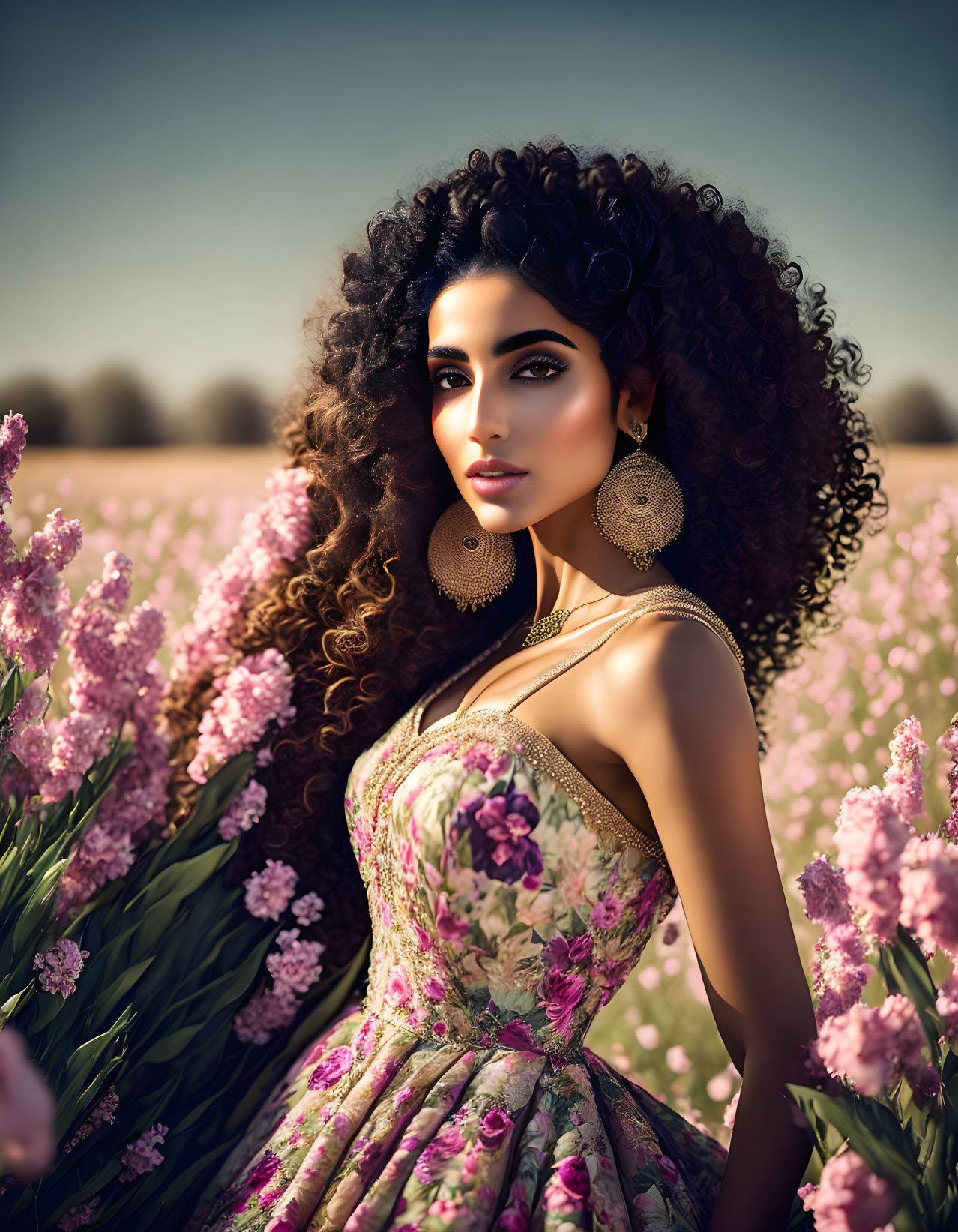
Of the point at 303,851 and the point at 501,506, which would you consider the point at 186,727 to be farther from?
the point at 501,506

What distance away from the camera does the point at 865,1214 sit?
1134 millimetres

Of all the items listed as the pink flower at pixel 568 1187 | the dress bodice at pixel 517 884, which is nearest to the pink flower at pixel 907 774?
the dress bodice at pixel 517 884

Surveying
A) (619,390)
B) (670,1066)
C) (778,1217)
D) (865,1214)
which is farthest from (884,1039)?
(670,1066)

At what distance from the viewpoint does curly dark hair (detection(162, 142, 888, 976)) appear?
1801 mm

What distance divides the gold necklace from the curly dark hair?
0.75ft

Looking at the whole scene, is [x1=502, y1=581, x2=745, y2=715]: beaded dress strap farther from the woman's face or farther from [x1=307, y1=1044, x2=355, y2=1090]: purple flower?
[x1=307, y1=1044, x2=355, y2=1090]: purple flower

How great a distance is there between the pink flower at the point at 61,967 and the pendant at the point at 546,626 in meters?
0.91

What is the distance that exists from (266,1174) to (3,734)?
0.77 meters

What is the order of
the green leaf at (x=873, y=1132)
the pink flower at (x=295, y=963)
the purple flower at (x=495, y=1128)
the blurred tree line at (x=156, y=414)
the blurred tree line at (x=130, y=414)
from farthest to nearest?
the blurred tree line at (x=130, y=414), the blurred tree line at (x=156, y=414), the pink flower at (x=295, y=963), the purple flower at (x=495, y=1128), the green leaf at (x=873, y=1132)

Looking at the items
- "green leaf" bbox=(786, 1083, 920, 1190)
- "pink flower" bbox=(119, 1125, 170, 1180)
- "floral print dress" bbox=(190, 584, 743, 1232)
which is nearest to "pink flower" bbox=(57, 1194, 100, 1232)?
"pink flower" bbox=(119, 1125, 170, 1180)

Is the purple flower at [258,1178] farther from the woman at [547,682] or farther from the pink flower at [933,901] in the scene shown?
the pink flower at [933,901]

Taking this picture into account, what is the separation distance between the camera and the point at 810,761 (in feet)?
11.6

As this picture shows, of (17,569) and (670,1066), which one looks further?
(670,1066)

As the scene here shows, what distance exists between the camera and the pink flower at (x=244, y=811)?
1.96 metres
